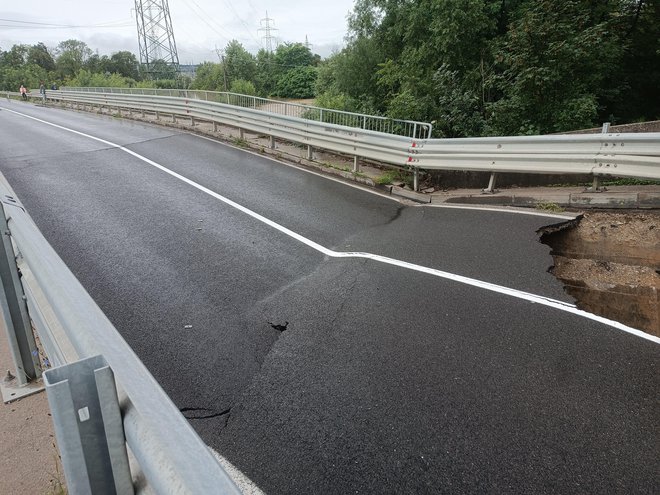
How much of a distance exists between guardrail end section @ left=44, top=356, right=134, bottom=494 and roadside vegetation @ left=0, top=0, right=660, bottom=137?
12.0 metres

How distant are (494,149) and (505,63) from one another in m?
6.10

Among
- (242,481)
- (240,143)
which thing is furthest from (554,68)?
(242,481)

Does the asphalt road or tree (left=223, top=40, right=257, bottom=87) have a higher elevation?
tree (left=223, top=40, right=257, bottom=87)

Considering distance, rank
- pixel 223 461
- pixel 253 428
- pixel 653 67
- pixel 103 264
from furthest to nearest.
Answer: pixel 653 67 → pixel 103 264 → pixel 253 428 → pixel 223 461

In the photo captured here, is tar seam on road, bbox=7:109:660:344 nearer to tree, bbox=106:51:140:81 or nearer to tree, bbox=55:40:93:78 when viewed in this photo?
tree, bbox=55:40:93:78

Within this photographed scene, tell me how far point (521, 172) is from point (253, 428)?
6.93 m

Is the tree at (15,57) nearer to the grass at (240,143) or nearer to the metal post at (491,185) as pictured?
the grass at (240,143)

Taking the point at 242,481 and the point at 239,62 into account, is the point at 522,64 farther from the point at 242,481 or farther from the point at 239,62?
the point at 239,62

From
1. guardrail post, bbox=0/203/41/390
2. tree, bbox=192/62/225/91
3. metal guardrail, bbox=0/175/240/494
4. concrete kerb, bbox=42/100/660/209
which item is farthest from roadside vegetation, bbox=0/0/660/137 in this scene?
tree, bbox=192/62/225/91

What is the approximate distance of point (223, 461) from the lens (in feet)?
8.93

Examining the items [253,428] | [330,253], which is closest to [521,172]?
[330,253]

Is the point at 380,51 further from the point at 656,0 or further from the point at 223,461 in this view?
the point at 223,461

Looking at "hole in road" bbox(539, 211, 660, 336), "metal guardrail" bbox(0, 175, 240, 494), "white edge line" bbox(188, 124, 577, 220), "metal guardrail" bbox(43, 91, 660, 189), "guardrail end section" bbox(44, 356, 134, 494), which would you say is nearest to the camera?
"metal guardrail" bbox(0, 175, 240, 494)

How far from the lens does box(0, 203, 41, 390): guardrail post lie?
2533mm
